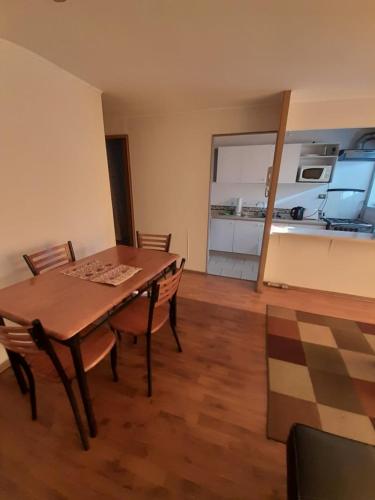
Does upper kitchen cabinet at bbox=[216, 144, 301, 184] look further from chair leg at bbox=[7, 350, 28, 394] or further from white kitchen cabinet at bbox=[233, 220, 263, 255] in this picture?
chair leg at bbox=[7, 350, 28, 394]

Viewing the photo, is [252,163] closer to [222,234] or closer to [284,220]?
[284,220]

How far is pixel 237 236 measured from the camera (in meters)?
4.27

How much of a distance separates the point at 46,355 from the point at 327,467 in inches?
55.4

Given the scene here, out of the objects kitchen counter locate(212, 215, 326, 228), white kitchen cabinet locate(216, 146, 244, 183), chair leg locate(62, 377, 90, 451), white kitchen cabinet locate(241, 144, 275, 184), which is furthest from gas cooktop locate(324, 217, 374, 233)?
chair leg locate(62, 377, 90, 451)

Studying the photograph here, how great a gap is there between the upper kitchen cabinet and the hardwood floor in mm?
3040

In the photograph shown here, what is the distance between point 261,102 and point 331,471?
3192 millimetres

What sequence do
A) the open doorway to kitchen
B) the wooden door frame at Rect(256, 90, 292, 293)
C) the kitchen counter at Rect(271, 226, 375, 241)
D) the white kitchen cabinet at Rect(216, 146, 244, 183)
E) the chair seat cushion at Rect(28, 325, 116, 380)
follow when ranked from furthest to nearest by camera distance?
the white kitchen cabinet at Rect(216, 146, 244, 183)
the open doorway to kitchen
the kitchen counter at Rect(271, 226, 375, 241)
the wooden door frame at Rect(256, 90, 292, 293)
the chair seat cushion at Rect(28, 325, 116, 380)

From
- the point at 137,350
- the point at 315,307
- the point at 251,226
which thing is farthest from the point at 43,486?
the point at 251,226

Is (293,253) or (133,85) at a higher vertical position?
(133,85)

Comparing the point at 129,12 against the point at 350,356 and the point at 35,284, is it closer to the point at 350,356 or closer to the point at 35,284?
the point at 35,284

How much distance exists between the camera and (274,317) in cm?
242

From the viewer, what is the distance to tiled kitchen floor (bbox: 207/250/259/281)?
360cm

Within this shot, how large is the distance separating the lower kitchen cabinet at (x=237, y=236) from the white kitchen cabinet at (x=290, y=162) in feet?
2.96

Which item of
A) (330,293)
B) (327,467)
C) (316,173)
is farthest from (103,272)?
(316,173)
